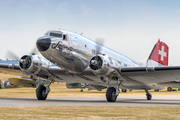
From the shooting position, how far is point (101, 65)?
1828 cm

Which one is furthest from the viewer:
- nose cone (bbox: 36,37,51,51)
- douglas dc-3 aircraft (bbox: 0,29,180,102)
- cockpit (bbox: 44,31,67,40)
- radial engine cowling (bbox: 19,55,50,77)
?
radial engine cowling (bbox: 19,55,50,77)

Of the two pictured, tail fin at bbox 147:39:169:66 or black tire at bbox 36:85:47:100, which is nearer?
black tire at bbox 36:85:47:100

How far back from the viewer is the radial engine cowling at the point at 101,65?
1827 cm

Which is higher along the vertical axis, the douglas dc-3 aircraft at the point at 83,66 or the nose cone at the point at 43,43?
the nose cone at the point at 43,43

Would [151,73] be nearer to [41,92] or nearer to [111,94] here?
[111,94]

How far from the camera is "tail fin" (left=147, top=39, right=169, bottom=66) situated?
87.2 ft

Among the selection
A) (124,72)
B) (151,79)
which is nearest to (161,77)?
(151,79)

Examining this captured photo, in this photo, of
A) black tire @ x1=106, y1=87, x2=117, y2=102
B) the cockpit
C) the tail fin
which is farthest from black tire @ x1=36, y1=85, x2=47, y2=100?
the tail fin

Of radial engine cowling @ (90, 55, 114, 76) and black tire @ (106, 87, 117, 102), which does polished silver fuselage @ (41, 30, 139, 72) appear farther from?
black tire @ (106, 87, 117, 102)

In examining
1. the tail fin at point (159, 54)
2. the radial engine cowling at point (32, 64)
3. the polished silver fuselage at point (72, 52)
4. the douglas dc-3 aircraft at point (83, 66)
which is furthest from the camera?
the tail fin at point (159, 54)

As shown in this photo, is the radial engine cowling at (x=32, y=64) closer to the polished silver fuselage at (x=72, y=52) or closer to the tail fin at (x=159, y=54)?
the polished silver fuselage at (x=72, y=52)

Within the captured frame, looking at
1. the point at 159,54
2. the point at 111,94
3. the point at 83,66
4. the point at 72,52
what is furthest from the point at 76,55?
the point at 159,54

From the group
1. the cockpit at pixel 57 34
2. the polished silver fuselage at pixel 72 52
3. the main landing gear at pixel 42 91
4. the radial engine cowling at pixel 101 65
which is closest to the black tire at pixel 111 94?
the radial engine cowling at pixel 101 65

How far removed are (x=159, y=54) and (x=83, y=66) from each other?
10957mm
